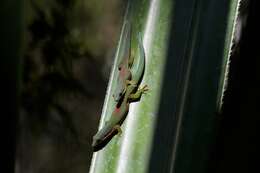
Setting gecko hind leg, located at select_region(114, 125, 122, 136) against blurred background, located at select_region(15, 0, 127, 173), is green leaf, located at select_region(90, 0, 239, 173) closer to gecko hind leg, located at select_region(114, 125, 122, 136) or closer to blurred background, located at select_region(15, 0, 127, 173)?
gecko hind leg, located at select_region(114, 125, 122, 136)

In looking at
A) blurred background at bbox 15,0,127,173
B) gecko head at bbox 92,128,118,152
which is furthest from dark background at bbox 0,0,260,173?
gecko head at bbox 92,128,118,152

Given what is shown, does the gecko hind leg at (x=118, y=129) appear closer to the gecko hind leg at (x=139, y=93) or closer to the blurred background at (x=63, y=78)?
the gecko hind leg at (x=139, y=93)

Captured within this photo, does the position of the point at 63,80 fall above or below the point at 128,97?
above

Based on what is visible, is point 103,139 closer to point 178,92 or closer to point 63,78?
point 178,92

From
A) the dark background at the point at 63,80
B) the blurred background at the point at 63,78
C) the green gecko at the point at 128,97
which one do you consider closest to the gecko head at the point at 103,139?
the green gecko at the point at 128,97

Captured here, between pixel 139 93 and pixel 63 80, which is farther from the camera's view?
pixel 63 80

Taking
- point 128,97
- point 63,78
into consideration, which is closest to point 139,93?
point 128,97

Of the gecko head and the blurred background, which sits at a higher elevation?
→ the blurred background
